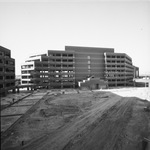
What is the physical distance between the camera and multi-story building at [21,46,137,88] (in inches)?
2383

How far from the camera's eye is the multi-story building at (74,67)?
60.5 meters

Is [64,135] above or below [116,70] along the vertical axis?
below

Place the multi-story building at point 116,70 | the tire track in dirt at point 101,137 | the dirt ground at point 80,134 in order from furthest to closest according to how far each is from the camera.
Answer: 1. the multi-story building at point 116,70
2. the dirt ground at point 80,134
3. the tire track in dirt at point 101,137

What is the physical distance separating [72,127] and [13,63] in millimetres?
47402

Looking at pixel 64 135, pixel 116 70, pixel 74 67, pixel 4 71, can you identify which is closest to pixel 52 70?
pixel 74 67

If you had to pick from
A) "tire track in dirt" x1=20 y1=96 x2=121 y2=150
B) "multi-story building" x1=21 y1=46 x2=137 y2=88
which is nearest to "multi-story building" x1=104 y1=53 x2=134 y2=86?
"multi-story building" x1=21 y1=46 x2=137 y2=88

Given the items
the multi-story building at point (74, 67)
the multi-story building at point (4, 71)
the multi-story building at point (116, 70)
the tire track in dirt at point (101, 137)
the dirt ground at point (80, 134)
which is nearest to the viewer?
the tire track in dirt at point (101, 137)

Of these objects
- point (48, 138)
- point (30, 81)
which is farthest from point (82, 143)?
point (30, 81)

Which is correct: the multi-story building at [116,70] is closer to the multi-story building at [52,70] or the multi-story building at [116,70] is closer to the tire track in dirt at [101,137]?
the multi-story building at [52,70]

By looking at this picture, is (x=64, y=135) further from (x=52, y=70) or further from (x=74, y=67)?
(x=74, y=67)

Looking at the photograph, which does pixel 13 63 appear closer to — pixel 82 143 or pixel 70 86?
pixel 70 86

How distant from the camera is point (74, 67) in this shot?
2494 inches

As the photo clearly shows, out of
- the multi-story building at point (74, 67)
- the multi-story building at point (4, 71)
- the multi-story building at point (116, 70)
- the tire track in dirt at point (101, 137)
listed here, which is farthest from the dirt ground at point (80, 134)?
the multi-story building at point (116, 70)

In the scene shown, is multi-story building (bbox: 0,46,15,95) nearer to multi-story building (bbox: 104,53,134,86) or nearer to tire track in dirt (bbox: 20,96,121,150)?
tire track in dirt (bbox: 20,96,121,150)
